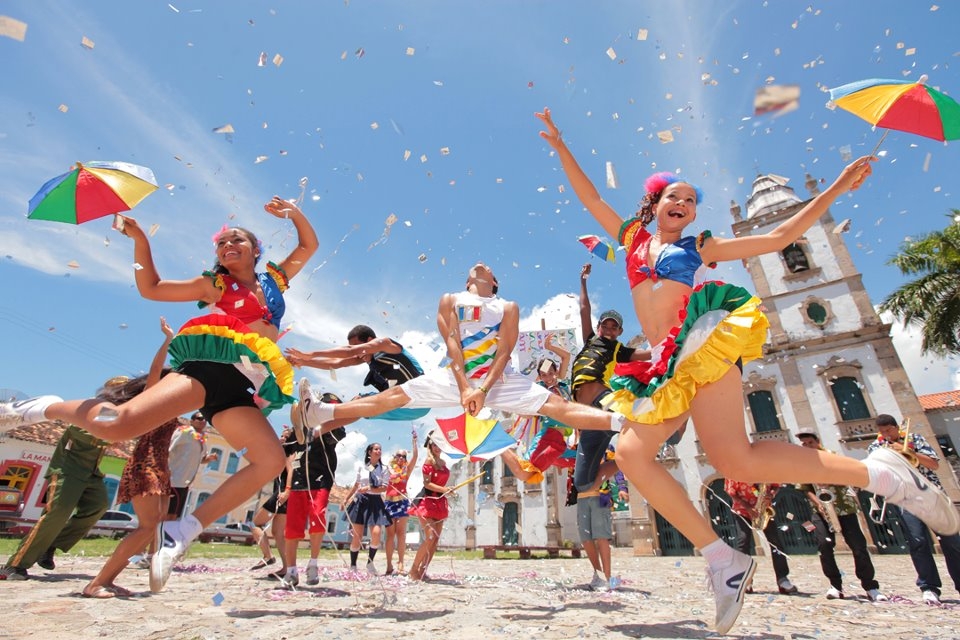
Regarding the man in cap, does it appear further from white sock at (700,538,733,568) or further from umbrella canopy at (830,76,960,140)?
umbrella canopy at (830,76,960,140)

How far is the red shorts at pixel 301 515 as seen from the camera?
4.80 m

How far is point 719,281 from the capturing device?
2.81 meters

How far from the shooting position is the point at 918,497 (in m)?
2.61

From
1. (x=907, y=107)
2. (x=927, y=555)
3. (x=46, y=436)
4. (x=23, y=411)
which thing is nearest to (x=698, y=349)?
(x=907, y=107)

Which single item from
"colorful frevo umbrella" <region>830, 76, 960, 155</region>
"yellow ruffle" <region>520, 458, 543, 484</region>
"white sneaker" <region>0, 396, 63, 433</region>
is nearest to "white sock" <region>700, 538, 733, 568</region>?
"colorful frevo umbrella" <region>830, 76, 960, 155</region>

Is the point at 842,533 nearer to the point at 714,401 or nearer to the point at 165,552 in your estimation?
the point at 714,401

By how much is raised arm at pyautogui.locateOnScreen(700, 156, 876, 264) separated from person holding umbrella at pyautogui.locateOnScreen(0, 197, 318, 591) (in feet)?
9.39

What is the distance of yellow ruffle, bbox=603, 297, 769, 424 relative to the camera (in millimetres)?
2545

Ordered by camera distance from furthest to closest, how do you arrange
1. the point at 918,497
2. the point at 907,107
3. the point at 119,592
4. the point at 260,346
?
the point at 119,592
the point at 260,346
the point at 907,107
the point at 918,497

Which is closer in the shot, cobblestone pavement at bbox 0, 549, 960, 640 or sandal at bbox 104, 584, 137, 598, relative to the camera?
cobblestone pavement at bbox 0, 549, 960, 640

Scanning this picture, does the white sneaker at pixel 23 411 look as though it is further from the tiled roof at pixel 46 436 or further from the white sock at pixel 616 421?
the tiled roof at pixel 46 436

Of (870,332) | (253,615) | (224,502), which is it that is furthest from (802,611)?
(870,332)

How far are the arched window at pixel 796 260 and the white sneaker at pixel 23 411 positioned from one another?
2940cm

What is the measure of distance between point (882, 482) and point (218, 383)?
3804 mm
